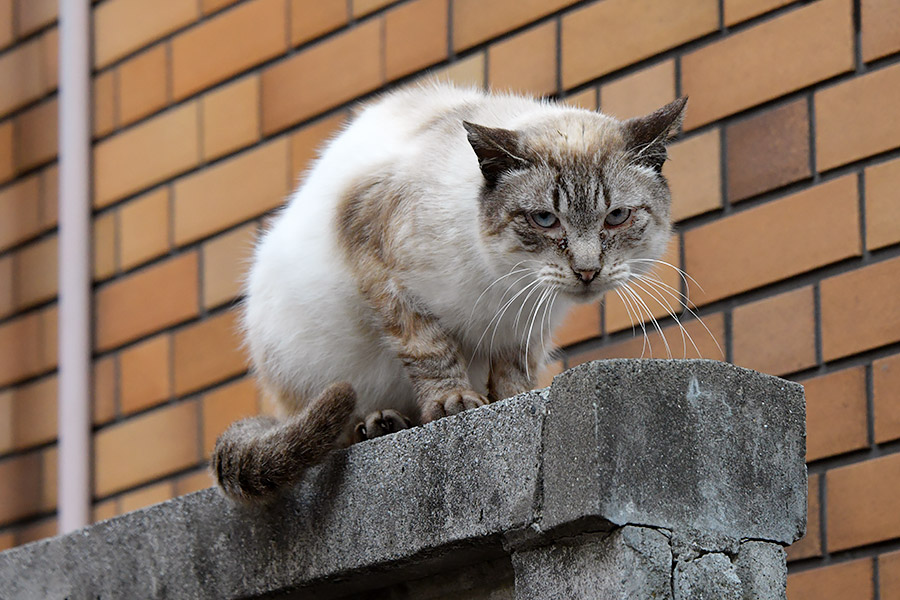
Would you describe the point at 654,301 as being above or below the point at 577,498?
above

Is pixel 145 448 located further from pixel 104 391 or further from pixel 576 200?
pixel 576 200

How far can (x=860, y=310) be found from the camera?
95.5 inches

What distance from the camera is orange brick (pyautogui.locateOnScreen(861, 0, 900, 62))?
96.0 inches

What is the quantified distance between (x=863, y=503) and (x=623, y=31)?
102 centimetres

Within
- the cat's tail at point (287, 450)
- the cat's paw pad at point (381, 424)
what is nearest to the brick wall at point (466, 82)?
the cat's paw pad at point (381, 424)

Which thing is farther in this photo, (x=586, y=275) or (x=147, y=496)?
(x=147, y=496)

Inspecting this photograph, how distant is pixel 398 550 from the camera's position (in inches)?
73.7

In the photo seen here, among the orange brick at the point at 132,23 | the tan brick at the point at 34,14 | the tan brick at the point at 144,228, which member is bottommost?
the tan brick at the point at 144,228

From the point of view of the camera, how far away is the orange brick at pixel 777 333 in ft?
8.19

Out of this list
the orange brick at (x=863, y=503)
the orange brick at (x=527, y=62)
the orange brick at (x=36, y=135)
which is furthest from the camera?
the orange brick at (x=36, y=135)

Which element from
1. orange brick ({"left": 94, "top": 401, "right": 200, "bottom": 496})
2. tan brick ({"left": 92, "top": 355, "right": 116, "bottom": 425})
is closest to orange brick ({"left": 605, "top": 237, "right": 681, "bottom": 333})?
orange brick ({"left": 94, "top": 401, "right": 200, "bottom": 496})

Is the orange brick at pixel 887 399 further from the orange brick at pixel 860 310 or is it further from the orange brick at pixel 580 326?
the orange brick at pixel 580 326

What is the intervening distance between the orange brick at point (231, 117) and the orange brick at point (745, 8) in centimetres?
120

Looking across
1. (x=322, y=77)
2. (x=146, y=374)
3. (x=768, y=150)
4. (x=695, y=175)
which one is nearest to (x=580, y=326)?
(x=695, y=175)
